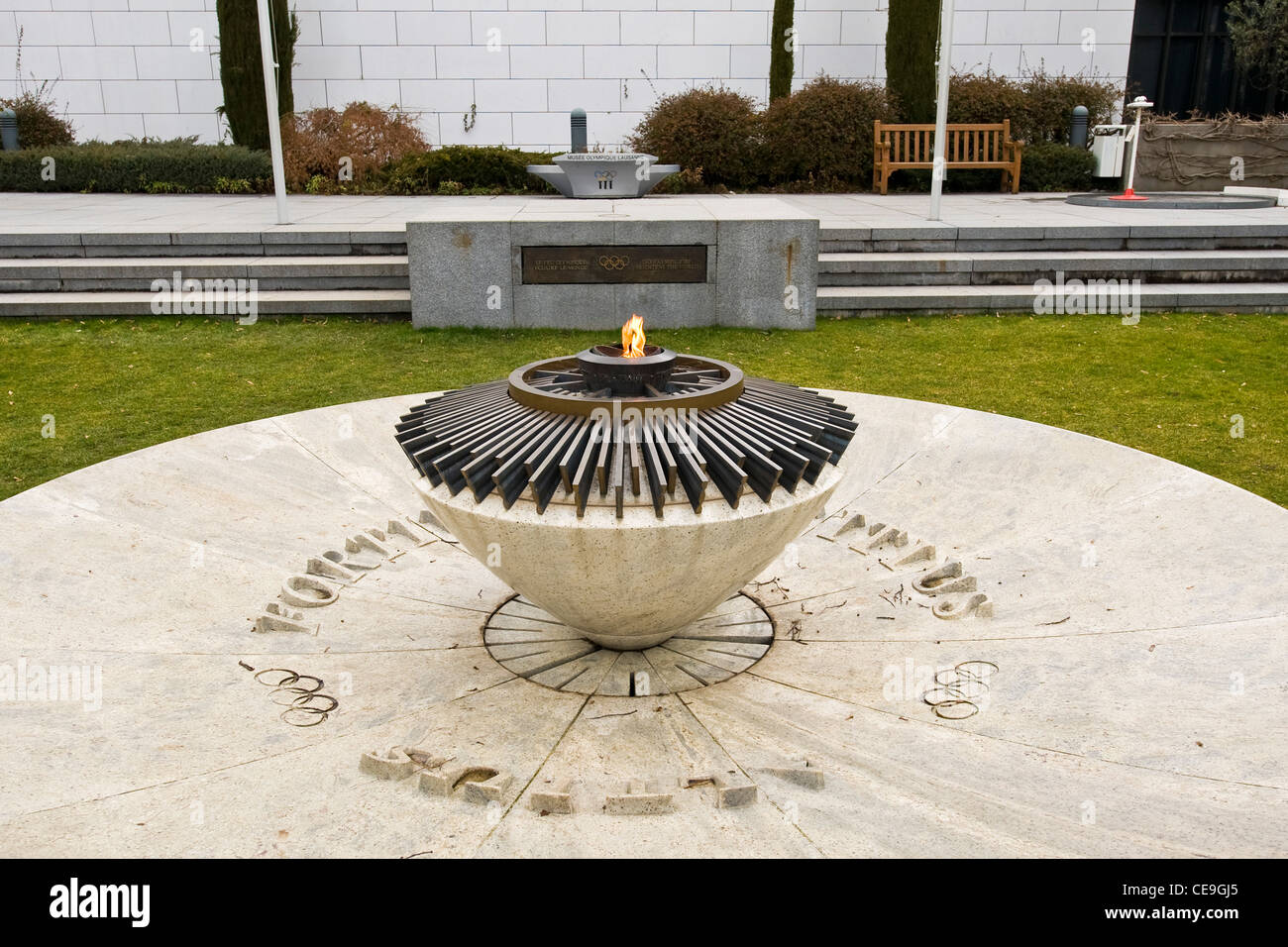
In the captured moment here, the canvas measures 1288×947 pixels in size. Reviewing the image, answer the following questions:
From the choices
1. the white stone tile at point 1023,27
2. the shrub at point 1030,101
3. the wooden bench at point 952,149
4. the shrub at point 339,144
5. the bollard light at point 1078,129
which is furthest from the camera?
the white stone tile at point 1023,27

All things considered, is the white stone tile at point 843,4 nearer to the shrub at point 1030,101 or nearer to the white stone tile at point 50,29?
the shrub at point 1030,101

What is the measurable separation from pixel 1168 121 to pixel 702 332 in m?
11.2

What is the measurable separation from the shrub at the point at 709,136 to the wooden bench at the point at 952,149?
75.6 inches

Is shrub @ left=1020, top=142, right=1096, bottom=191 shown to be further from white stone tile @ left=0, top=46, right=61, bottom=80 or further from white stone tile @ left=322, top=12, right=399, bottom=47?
white stone tile @ left=0, top=46, right=61, bottom=80

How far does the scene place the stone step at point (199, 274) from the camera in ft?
36.2

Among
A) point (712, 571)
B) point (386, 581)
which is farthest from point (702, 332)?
point (712, 571)

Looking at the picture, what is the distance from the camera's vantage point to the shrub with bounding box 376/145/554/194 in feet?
51.7

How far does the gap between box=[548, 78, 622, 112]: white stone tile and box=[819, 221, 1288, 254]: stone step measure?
27.6ft

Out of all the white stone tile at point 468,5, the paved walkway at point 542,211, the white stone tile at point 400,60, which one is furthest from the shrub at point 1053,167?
the white stone tile at point 400,60

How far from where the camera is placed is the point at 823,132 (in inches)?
651

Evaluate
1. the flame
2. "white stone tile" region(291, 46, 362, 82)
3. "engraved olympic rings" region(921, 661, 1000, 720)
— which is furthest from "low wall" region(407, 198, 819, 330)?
"white stone tile" region(291, 46, 362, 82)

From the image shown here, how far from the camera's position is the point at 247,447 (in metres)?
5.20
